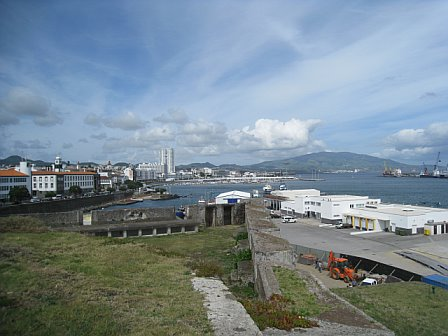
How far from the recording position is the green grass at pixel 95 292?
3.99 metres

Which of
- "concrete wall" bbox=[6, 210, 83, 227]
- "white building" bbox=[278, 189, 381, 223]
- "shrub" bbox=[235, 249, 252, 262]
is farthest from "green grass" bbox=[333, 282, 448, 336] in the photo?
"white building" bbox=[278, 189, 381, 223]

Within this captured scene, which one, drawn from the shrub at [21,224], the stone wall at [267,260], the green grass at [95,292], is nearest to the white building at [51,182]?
the shrub at [21,224]

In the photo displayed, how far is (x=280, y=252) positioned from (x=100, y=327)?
491 cm

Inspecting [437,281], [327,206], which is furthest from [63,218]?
[327,206]

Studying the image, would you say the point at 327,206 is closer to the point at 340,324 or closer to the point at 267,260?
the point at 267,260

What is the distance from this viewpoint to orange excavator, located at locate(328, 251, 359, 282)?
49.8 ft

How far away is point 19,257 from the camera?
24.1 ft

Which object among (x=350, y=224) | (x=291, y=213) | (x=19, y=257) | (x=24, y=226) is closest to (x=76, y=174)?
(x=291, y=213)

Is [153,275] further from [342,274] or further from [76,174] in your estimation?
[76,174]

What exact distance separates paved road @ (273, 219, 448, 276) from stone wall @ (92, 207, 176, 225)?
20.7 ft

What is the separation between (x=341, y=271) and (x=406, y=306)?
22.6 ft

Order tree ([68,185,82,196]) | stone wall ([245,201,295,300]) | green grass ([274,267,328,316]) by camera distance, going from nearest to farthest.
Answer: green grass ([274,267,328,316])
stone wall ([245,201,295,300])
tree ([68,185,82,196])

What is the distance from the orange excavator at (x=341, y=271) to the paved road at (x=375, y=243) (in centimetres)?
320

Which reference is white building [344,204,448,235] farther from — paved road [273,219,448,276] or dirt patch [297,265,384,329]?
dirt patch [297,265,384,329]
